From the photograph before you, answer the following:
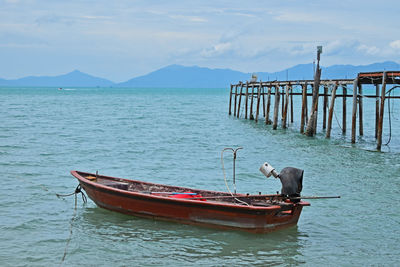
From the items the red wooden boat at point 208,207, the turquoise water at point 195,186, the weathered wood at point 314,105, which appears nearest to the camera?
the turquoise water at point 195,186

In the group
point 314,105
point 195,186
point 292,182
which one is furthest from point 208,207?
point 314,105

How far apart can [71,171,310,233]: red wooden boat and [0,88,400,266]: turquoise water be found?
9.6 inches

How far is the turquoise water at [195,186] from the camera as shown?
395 inches

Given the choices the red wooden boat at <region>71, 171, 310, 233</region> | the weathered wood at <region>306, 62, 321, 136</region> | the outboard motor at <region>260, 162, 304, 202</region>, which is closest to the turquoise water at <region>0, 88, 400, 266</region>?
the red wooden boat at <region>71, 171, 310, 233</region>

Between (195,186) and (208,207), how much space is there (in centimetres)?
541

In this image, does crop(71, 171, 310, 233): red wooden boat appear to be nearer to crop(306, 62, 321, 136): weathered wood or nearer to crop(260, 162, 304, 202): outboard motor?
crop(260, 162, 304, 202): outboard motor

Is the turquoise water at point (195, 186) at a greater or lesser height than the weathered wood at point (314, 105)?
lesser

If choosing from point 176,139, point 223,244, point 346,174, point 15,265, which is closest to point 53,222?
point 15,265

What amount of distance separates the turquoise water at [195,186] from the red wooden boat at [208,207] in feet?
0.80

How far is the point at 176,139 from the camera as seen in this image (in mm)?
29703

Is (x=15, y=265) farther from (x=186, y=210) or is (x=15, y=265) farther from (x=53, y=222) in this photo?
(x=186, y=210)

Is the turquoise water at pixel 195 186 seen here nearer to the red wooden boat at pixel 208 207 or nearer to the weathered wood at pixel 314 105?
the red wooden boat at pixel 208 207

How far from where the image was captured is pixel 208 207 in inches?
432

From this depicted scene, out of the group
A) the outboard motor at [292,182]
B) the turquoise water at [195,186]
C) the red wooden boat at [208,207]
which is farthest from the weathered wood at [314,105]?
the outboard motor at [292,182]
